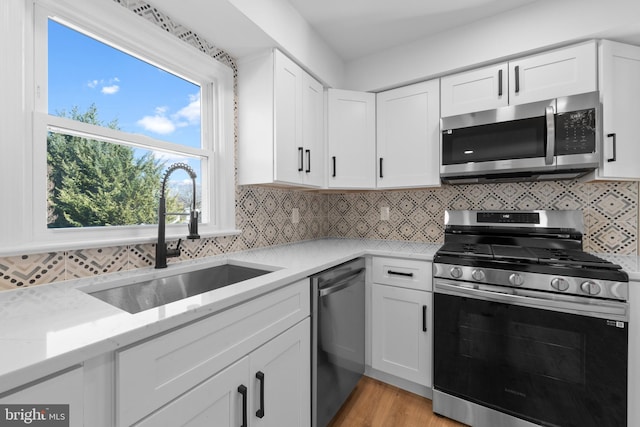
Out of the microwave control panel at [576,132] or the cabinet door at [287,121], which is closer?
the microwave control panel at [576,132]

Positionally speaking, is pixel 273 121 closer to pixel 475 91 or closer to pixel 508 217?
pixel 475 91

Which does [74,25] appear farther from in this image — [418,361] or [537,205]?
[537,205]

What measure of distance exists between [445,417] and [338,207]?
1858mm

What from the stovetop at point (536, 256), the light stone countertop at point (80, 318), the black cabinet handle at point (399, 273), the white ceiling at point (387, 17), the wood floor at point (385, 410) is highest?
the white ceiling at point (387, 17)

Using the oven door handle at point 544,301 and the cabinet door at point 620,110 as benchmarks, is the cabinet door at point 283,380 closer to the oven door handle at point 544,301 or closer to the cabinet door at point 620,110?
the oven door handle at point 544,301

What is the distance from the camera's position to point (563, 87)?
1.67 meters

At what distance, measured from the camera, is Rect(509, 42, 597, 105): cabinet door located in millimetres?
1617

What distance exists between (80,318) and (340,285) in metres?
1.20

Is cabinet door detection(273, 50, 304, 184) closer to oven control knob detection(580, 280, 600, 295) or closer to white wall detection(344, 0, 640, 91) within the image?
white wall detection(344, 0, 640, 91)

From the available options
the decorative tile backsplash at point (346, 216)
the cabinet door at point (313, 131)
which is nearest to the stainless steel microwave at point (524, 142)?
the decorative tile backsplash at point (346, 216)

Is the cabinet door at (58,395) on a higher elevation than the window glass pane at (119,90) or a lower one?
lower

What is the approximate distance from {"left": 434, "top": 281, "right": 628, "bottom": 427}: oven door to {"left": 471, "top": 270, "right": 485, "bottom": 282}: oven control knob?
67mm

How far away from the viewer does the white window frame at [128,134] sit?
1.09 metres

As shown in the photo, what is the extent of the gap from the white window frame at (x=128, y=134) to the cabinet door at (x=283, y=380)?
2.69ft
